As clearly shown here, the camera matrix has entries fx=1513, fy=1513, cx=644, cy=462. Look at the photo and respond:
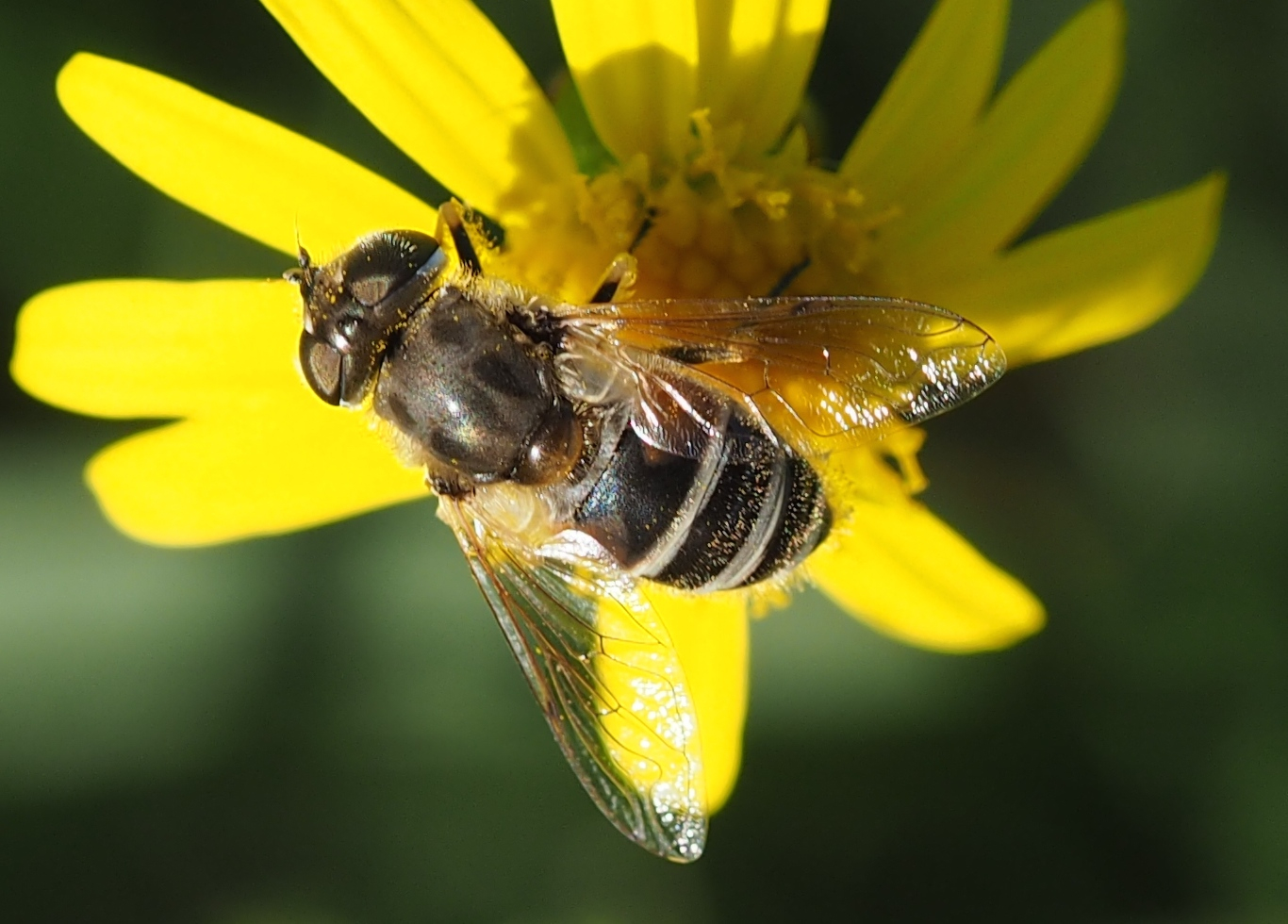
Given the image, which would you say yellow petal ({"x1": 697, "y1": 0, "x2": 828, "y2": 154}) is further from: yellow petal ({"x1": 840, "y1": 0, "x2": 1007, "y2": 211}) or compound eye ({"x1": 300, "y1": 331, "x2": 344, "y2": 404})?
compound eye ({"x1": 300, "y1": 331, "x2": 344, "y2": 404})

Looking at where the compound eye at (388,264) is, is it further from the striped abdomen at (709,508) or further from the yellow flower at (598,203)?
the striped abdomen at (709,508)

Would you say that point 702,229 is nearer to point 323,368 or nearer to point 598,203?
point 598,203

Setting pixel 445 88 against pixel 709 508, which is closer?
pixel 709 508

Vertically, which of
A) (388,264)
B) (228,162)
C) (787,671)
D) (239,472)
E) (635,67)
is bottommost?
(787,671)

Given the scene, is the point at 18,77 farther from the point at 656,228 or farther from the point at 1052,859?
the point at 1052,859

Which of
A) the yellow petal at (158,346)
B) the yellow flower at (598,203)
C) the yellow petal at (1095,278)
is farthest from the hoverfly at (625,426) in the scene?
the yellow petal at (1095,278)

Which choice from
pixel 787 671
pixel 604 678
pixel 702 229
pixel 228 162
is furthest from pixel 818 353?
pixel 787 671

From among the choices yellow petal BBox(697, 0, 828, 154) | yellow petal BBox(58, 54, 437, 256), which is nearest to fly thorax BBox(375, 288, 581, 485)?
yellow petal BBox(58, 54, 437, 256)
